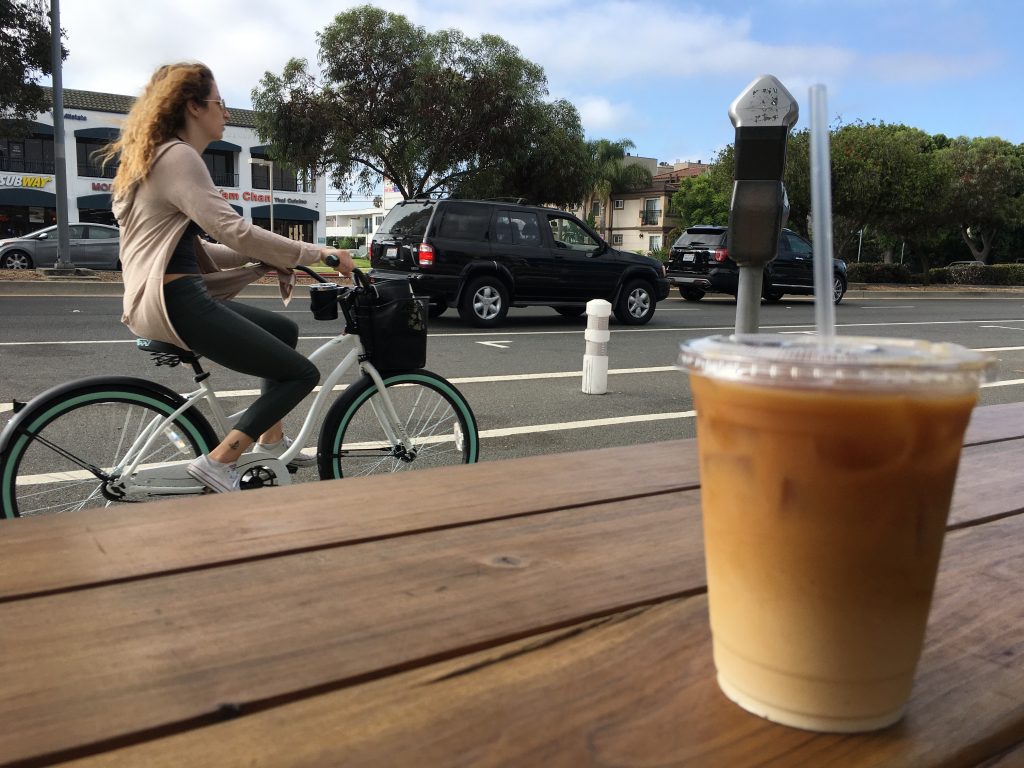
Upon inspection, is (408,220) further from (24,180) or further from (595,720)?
(24,180)

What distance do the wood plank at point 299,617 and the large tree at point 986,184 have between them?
158ft

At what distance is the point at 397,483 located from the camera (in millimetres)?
1336

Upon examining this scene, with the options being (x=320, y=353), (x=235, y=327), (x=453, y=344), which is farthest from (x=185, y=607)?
(x=453, y=344)

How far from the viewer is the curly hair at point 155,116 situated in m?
2.92

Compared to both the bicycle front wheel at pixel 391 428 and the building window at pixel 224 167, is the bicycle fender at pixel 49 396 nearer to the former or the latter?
the bicycle front wheel at pixel 391 428

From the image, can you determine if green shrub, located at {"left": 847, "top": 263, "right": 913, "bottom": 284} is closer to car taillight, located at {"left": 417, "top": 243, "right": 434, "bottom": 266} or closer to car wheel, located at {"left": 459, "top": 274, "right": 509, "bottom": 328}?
car wheel, located at {"left": 459, "top": 274, "right": 509, "bottom": 328}

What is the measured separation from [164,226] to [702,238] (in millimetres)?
17091

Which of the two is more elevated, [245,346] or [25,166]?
[25,166]

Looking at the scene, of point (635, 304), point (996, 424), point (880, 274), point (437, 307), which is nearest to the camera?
point (996, 424)

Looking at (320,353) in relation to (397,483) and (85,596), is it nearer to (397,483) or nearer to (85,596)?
(397,483)

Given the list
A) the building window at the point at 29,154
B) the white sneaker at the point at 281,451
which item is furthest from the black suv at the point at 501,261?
the building window at the point at 29,154

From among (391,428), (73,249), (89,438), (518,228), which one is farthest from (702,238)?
(89,438)

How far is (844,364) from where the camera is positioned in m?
0.60

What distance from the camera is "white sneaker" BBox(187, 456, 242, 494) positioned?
10.0ft
